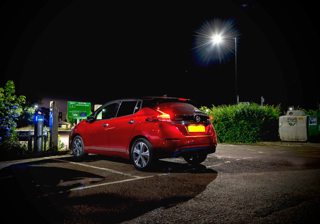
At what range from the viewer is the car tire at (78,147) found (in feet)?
28.9

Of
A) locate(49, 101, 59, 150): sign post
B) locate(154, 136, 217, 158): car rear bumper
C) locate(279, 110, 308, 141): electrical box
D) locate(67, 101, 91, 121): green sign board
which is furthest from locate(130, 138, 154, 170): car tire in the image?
locate(279, 110, 308, 141): electrical box

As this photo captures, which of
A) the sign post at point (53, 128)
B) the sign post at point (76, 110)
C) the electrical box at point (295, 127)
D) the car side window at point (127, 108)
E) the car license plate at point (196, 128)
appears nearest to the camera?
the car license plate at point (196, 128)

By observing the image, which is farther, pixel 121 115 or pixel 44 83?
pixel 44 83

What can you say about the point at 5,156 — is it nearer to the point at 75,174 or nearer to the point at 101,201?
the point at 75,174

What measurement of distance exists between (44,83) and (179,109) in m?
39.9

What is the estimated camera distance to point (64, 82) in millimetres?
43656

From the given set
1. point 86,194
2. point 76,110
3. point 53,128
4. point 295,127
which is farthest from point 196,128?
point 295,127

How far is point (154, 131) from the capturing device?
260 inches

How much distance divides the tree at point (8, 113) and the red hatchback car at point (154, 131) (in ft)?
11.4

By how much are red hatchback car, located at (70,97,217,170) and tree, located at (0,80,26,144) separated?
3472 mm

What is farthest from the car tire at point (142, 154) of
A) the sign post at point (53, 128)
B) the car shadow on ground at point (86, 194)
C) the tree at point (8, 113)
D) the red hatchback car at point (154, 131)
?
the tree at point (8, 113)

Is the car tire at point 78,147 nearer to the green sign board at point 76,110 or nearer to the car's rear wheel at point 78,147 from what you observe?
the car's rear wheel at point 78,147

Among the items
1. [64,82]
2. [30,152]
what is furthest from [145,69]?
[30,152]

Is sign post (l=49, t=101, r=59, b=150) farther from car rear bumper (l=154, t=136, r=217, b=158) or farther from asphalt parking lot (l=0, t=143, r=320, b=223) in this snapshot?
car rear bumper (l=154, t=136, r=217, b=158)
